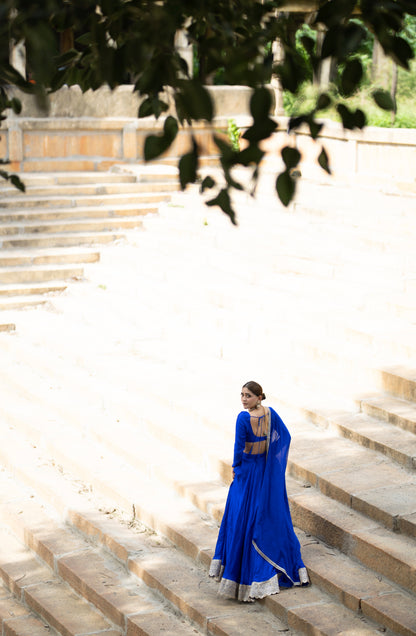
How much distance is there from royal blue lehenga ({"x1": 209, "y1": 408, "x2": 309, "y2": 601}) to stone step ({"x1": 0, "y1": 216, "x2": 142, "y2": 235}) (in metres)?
8.34

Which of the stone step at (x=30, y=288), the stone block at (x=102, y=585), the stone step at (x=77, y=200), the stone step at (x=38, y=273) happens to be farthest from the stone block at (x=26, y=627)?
the stone step at (x=77, y=200)

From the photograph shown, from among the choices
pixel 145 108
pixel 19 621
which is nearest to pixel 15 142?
pixel 19 621

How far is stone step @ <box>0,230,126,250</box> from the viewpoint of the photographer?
521 inches

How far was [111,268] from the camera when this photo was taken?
499 inches

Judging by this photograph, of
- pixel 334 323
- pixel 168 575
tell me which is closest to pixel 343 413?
pixel 334 323

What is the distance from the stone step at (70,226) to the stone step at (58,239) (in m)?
0.07

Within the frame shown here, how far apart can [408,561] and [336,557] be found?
1.96 feet

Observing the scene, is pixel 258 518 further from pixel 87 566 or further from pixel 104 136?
pixel 104 136

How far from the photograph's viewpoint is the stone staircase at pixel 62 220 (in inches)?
496

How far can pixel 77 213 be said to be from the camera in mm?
14109

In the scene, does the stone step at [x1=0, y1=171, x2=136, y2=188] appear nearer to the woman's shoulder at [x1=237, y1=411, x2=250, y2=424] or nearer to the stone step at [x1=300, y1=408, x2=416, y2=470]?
the stone step at [x1=300, y1=408, x2=416, y2=470]

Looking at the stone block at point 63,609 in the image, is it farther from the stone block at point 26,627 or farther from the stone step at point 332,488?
the stone step at point 332,488

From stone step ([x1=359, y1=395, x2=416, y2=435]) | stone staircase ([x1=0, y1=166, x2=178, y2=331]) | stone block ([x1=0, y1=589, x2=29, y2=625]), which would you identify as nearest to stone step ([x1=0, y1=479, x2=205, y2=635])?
stone block ([x1=0, y1=589, x2=29, y2=625])

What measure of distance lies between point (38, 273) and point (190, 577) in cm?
708
